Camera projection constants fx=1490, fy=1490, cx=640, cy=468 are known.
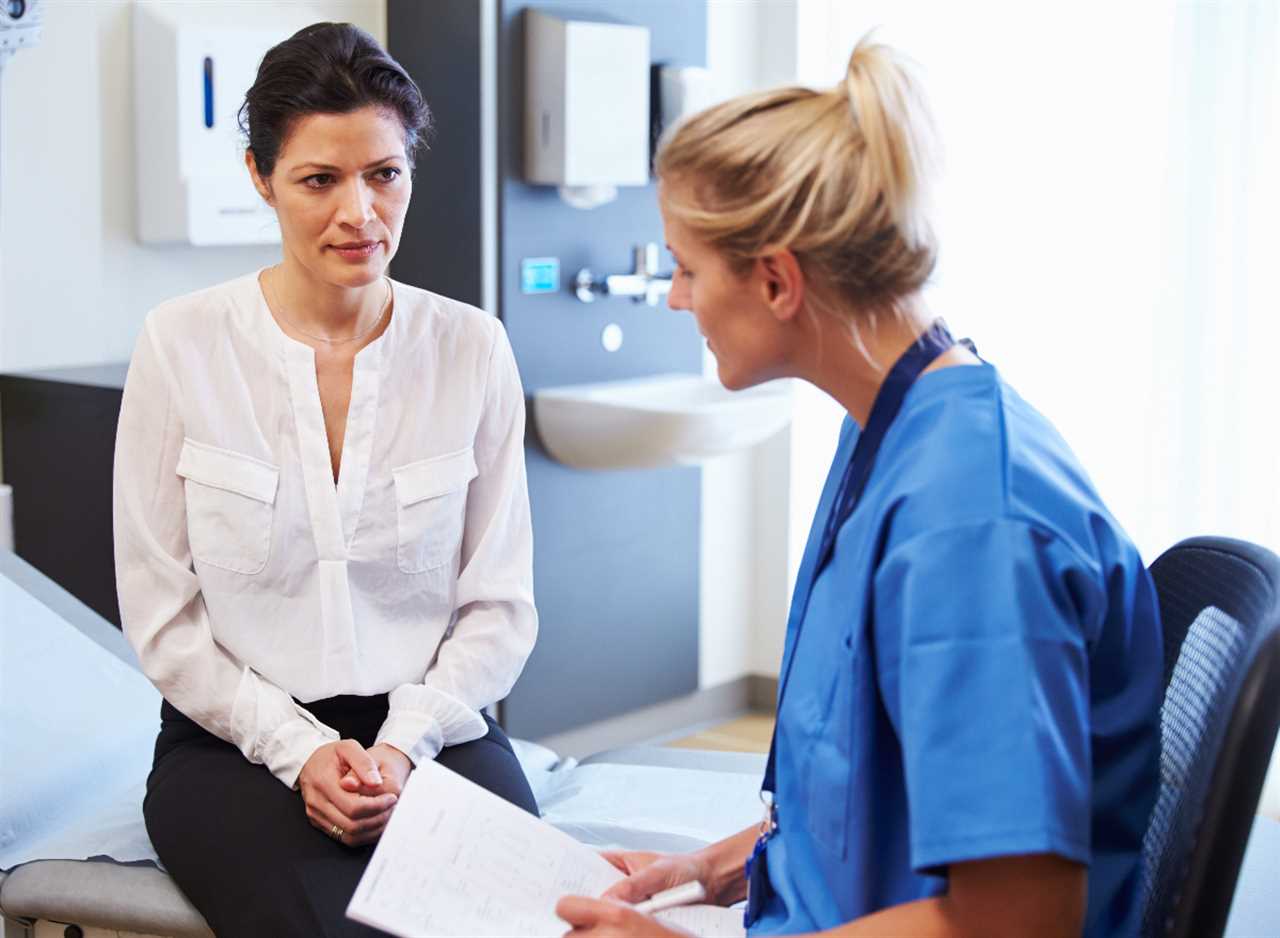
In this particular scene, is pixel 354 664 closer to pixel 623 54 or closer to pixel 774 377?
pixel 774 377

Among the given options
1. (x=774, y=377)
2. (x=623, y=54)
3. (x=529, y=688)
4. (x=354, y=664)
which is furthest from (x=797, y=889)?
(x=623, y=54)

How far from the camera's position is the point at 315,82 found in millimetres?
1567

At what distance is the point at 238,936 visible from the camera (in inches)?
55.7

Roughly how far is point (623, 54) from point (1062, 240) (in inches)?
37.8

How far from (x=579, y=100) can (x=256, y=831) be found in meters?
1.78

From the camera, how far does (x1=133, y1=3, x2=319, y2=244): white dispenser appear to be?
8.60 feet

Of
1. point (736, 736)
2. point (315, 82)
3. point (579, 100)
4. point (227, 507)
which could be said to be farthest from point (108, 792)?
point (736, 736)

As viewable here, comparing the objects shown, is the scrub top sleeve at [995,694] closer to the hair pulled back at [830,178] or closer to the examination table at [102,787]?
the hair pulled back at [830,178]

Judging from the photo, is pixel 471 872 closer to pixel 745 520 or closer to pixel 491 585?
pixel 491 585

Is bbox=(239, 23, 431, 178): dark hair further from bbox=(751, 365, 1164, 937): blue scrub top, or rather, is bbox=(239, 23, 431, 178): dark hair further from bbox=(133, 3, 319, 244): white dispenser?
bbox=(133, 3, 319, 244): white dispenser

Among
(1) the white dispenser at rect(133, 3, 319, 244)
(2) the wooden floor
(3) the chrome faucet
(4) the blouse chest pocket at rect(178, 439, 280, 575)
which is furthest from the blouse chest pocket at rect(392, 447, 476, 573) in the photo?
(2) the wooden floor

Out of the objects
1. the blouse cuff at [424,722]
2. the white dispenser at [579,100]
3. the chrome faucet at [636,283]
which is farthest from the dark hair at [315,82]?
the chrome faucet at [636,283]

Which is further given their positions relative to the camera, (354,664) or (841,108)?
(354,664)

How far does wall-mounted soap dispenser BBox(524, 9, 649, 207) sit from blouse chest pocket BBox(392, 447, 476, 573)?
1307 millimetres
